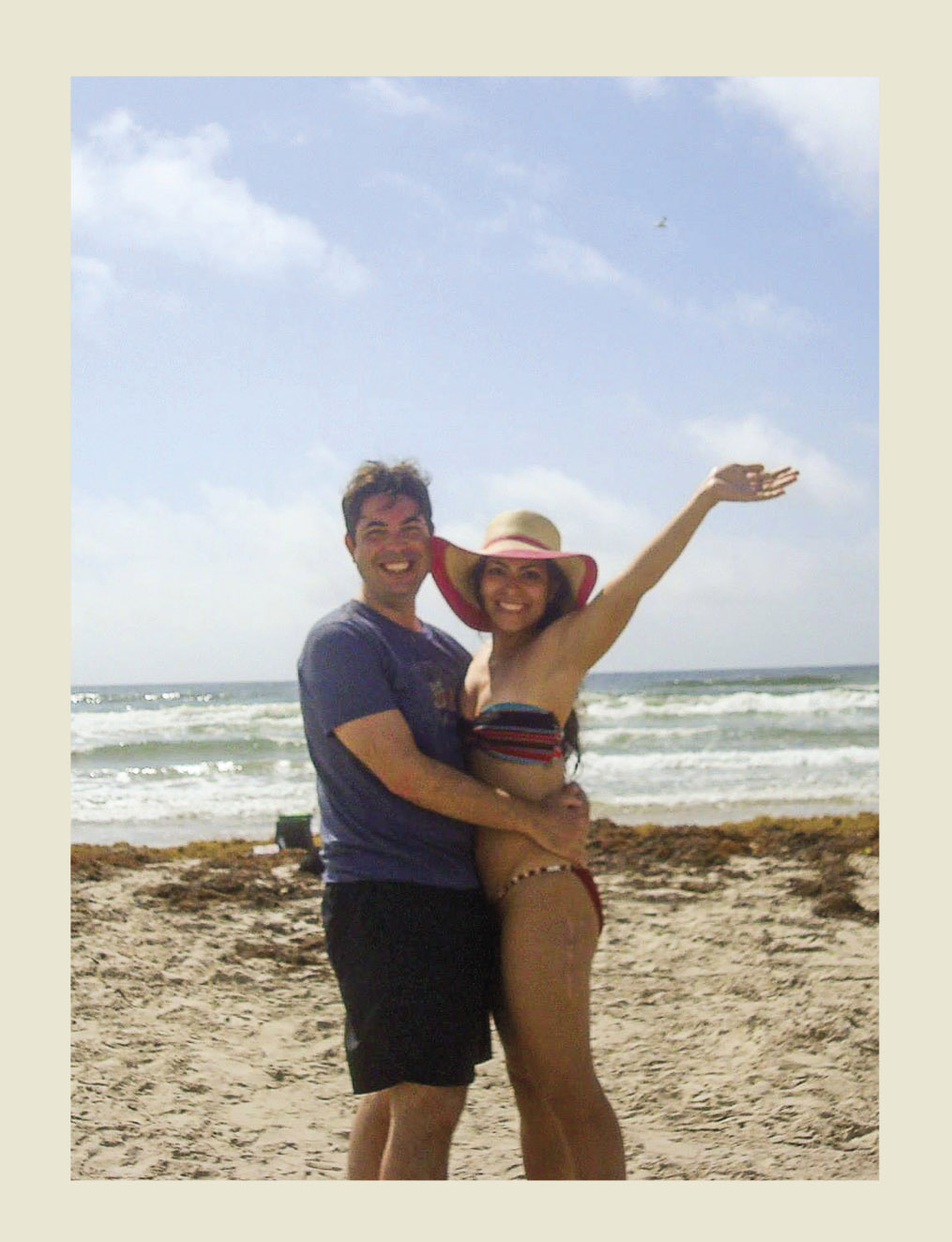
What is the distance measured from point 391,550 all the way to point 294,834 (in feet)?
24.2

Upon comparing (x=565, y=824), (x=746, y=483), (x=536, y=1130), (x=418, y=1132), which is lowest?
(x=536, y=1130)

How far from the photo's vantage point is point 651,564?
9.75 ft

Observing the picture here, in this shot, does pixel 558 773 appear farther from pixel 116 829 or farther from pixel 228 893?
pixel 116 829

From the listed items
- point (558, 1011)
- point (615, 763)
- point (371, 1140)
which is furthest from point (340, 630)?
point (615, 763)

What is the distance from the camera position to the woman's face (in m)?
3.17

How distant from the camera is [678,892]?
861 centimetres

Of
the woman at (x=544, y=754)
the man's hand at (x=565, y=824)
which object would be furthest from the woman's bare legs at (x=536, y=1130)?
the man's hand at (x=565, y=824)

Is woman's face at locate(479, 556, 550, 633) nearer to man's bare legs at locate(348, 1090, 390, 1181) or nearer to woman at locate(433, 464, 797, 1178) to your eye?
woman at locate(433, 464, 797, 1178)

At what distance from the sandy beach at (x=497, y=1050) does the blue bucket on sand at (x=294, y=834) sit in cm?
49

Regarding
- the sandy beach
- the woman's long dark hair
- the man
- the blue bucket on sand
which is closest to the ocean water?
the sandy beach

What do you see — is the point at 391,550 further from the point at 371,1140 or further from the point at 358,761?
the point at 371,1140

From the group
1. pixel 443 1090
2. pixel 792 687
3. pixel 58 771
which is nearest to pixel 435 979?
pixel 443 1090

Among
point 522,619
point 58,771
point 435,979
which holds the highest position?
point 522,619

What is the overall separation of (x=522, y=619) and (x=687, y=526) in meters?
0.50
